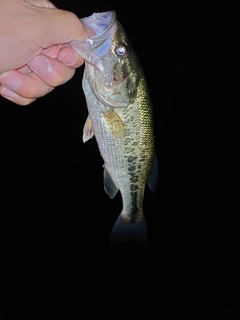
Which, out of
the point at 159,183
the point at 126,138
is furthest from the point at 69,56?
the point at 159,183

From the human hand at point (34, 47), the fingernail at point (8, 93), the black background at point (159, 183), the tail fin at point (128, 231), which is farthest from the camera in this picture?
the black background at point (159, 183)

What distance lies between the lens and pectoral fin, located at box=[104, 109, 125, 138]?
4.78ft

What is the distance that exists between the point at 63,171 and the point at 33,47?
4.03 meters

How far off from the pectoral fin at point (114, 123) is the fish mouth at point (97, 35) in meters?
0.26

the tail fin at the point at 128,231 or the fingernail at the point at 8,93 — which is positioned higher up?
the fingernail at the point at 8,93

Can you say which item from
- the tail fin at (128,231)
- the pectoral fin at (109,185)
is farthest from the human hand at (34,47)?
the tail fin at (128,231)

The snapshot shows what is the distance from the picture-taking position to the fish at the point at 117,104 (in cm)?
130

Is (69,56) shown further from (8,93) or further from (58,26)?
(8,93)

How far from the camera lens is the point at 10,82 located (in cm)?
→ 143

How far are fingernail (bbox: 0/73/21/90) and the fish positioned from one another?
1.00 ft

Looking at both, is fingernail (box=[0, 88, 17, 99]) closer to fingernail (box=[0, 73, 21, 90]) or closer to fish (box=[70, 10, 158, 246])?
fingernail (box=[0, 73, 21, 90])

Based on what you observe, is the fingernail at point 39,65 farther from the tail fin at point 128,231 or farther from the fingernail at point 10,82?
the tail fin at point 128,231

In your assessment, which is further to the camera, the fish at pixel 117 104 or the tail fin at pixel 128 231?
the tail fin at pixel 128 231

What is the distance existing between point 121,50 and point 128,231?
44.9 inches
